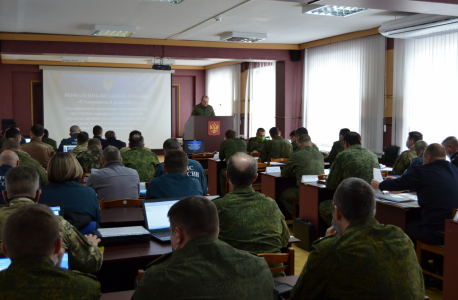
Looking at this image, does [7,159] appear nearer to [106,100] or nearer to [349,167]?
[349,167]

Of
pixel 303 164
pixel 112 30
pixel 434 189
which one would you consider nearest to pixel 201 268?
pixel 434 189

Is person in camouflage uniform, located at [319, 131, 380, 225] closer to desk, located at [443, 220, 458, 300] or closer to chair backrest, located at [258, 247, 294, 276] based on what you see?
desk, located at [443, 220, 458, 300]

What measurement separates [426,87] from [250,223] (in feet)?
19.6

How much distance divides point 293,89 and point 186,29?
11.3 feet

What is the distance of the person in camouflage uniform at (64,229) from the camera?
1.93 metres

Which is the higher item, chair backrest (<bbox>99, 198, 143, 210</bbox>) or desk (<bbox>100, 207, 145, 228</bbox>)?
chair backrest (<bbox>99, 198, 143, 210</bbox>)

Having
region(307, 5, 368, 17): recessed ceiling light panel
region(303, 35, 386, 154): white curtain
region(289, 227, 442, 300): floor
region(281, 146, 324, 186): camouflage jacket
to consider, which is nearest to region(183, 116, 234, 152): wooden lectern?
region(303, 35, 386, 154): white curtain

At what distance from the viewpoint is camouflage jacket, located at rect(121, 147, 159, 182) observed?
5.45 m

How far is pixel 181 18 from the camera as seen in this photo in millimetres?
7340

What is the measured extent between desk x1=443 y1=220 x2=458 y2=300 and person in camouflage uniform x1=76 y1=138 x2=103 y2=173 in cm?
417

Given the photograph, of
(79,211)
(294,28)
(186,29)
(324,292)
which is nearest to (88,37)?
(186,29)

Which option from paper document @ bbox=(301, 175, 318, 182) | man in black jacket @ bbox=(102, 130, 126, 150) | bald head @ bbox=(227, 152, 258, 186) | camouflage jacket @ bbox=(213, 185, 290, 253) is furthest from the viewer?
man in black jacket @ bbox=(102, 130, 126, 150)

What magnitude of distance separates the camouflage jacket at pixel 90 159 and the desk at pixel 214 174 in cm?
270

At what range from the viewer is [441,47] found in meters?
6.88
